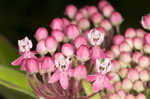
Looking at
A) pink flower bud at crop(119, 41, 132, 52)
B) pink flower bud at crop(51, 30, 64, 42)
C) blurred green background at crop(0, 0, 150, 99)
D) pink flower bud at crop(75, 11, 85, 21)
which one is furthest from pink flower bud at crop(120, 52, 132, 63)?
blurred green background at crop(0, 0, 150, 99)

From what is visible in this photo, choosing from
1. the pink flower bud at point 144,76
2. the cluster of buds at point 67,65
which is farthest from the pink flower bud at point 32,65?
the pink flower bud at point 144,76

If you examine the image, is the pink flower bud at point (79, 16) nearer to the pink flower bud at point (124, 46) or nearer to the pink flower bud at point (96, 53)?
the pink flower bud at point (124, 46)

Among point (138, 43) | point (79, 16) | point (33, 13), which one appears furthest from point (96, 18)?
point (33, 13)

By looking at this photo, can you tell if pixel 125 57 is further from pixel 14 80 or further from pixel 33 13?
pixel 33 13

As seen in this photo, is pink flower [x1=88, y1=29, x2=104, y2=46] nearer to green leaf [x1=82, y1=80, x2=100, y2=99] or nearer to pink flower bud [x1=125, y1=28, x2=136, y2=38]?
green leaf [x1=82, y1=80, x2=100, y2=99]

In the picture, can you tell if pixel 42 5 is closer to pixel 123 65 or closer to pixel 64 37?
pixel 64 37
